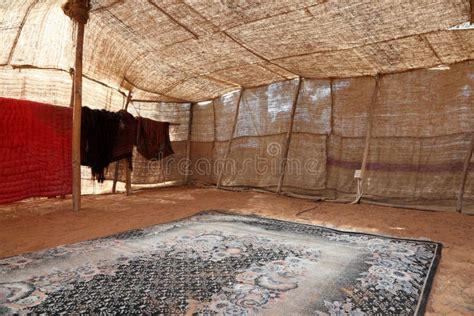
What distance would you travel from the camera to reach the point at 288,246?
2.38m

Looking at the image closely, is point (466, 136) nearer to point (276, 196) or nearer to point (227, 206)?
point (276, 196)

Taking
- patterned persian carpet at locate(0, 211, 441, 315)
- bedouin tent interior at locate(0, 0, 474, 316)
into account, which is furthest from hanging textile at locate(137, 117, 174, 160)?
patterned persian carpet at locate(0, 211, 441, 315)

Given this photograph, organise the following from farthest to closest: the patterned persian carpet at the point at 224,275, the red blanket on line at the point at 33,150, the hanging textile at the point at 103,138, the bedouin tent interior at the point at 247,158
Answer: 1. the hanging textile at the point at 103,138
2. the red blanket on line at the point at 33,150
3. the bedouin tent interior at the point at 247,158
4. the patterned persian carpet at the point at 224,275

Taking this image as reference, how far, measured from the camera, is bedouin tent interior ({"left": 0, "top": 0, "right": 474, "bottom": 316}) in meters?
1.66

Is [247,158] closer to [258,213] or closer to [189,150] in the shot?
[189,150]

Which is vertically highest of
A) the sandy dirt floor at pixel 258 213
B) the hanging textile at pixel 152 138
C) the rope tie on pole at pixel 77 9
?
the rope tie on pole at pixel 77 9

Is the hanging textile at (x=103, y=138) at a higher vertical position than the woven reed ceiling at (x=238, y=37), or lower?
lower

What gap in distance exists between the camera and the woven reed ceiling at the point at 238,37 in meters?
3.04

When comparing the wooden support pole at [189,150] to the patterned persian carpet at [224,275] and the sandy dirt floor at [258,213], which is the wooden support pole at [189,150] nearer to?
the sandy dirt floor at [258,213]

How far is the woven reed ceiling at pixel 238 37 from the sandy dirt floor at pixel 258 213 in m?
2.12

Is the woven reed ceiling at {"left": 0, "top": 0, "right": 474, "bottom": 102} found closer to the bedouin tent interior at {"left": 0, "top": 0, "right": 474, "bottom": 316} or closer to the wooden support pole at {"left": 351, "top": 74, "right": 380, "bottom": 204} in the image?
the bedouin tent interior at {"left": 0, "top": 0, "right": 474, "bottom": 316}

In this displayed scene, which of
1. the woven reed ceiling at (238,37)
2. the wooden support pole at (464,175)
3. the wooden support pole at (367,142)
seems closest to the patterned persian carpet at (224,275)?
the wooden support pole at (464,175)

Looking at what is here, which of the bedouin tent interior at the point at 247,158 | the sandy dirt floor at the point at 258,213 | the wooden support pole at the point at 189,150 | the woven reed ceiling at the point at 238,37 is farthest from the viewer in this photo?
the wooden support pole at the point at 189,150

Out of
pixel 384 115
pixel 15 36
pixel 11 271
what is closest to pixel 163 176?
pixel 15 36
